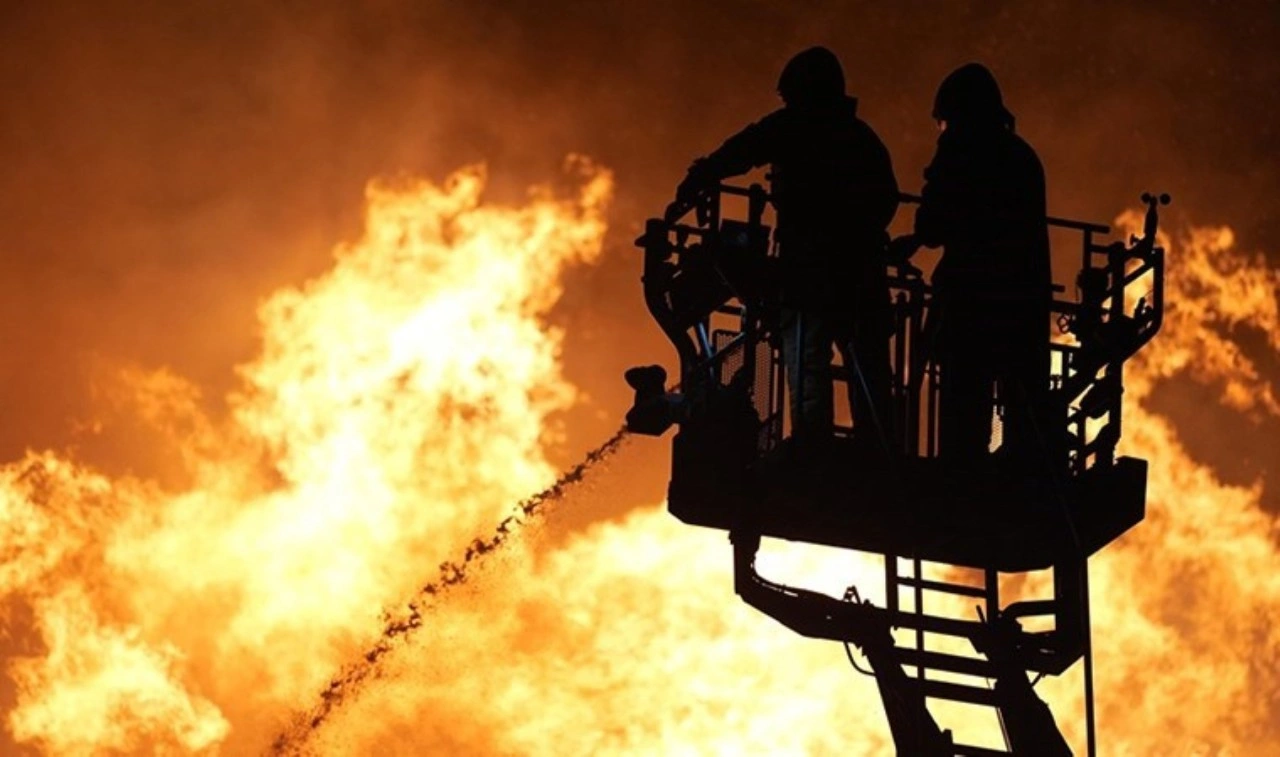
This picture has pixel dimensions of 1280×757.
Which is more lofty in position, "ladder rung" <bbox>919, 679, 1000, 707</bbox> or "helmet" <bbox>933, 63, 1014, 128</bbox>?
"helmet" <bbox>933, 63, 1014, 128</bbox>

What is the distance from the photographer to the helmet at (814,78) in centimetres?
2873

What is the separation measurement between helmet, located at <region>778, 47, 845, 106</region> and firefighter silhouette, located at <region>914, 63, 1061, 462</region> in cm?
102

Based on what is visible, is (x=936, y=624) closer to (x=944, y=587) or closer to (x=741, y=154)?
(x=944, y=587)

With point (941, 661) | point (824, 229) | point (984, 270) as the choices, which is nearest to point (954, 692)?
point (941, 661)

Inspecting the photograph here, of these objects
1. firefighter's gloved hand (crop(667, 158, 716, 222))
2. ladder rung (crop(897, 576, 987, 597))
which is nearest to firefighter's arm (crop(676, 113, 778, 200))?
firefighter's gloved hand (crop(667, 158, 716, 222))

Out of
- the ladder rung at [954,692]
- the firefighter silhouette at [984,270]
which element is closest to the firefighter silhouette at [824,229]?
the firefighter silhouette at [984,270]

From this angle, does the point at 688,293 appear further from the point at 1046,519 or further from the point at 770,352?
the point at 1046,519

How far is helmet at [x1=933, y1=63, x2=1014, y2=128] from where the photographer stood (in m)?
28.6

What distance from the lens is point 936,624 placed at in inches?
1097

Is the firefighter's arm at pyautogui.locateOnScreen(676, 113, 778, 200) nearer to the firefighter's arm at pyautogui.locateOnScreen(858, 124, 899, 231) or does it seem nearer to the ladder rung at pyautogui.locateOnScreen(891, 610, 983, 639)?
the firefighter's arm at pyautogui.locateOnScreen(858, 124, 899, 231)

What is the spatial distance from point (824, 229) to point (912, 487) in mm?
2644

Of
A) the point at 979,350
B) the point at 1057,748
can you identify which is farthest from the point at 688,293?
the point at 1057,748

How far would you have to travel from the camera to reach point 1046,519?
28.5 metres

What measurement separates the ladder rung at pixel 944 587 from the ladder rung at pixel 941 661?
0.62 meters
